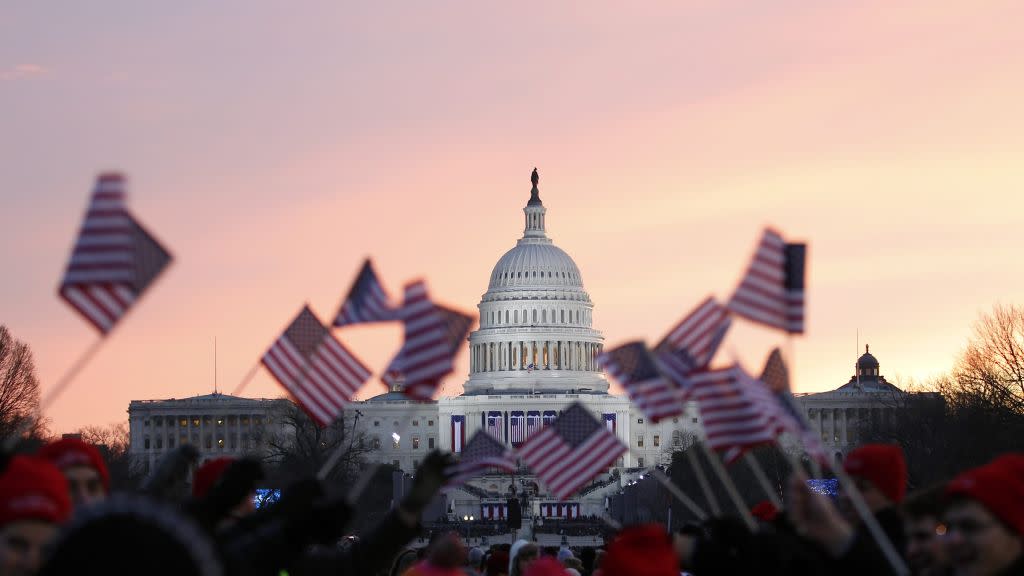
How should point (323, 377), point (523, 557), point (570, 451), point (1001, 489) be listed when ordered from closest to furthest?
point (1001, 489), point (323, 377), point (523, 557), point (570, 451)

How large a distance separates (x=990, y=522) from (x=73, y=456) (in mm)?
4516

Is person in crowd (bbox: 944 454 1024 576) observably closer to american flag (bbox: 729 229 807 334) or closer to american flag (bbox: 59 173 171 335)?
american flag (bbox: 729 229 807 334)

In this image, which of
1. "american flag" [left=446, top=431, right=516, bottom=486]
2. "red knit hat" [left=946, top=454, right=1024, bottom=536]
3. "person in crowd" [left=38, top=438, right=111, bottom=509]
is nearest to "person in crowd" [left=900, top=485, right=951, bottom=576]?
"red knit hat" [left=946, top=454, right=1024, bottom=536]

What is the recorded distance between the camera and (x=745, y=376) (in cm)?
1451

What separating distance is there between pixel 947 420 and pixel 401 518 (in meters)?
86.8

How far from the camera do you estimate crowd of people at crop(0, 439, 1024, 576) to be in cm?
696

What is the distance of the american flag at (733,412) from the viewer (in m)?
14.1

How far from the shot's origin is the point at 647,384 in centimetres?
1788

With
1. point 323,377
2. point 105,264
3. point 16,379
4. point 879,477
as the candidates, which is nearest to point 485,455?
point 323,377

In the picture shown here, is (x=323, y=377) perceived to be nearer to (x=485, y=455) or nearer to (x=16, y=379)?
(x=485, y=455)

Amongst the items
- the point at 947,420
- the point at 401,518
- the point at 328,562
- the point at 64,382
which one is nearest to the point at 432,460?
the point at 401,518

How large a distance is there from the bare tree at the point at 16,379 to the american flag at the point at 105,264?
85473 mm

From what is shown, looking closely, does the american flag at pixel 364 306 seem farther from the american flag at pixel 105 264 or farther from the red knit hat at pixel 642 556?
the red knit hat at pixel 642 556

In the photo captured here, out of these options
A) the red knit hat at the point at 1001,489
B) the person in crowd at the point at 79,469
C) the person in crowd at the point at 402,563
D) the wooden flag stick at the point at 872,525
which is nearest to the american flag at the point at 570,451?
the person in crowd at the point at 402,563
